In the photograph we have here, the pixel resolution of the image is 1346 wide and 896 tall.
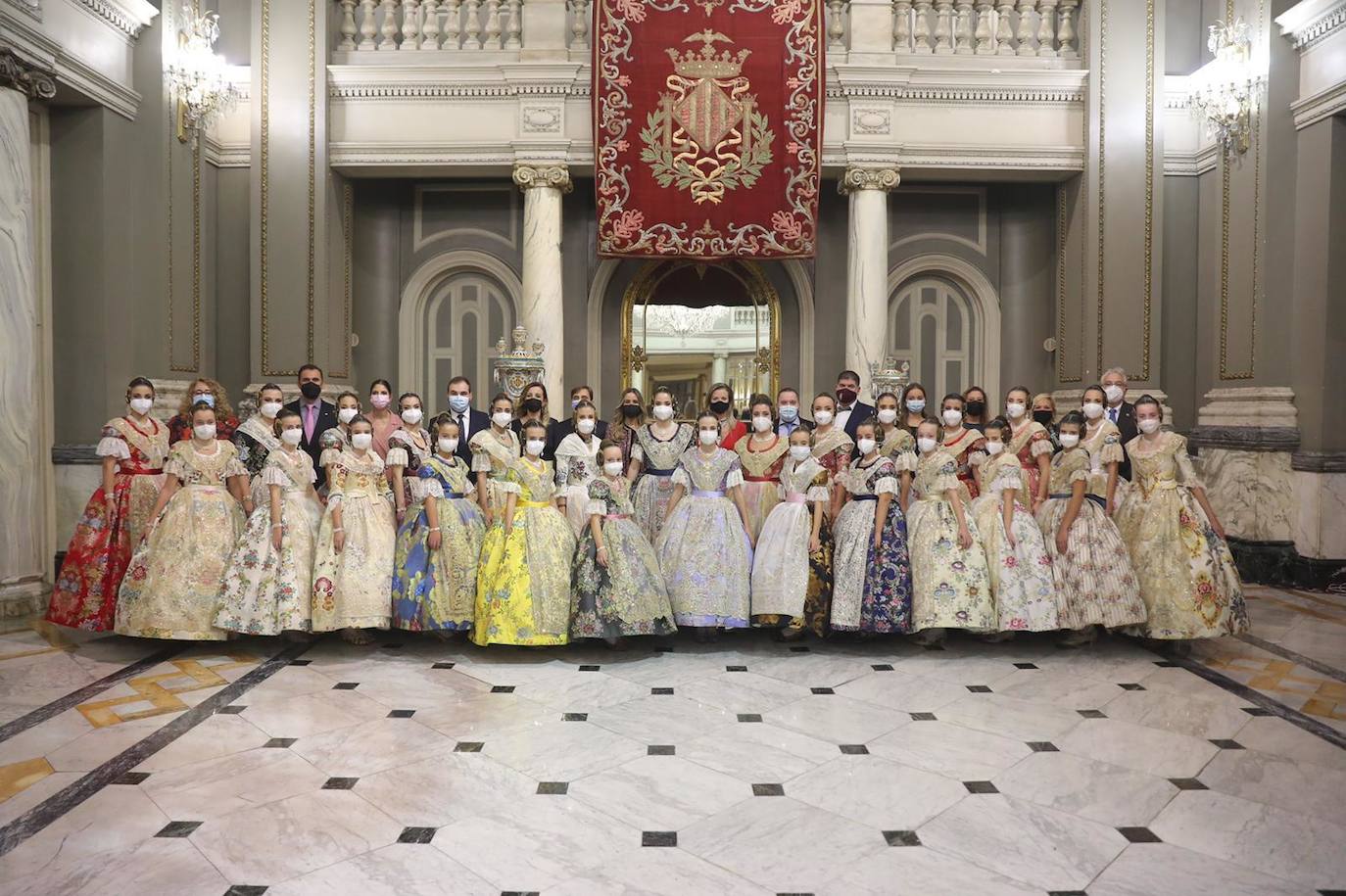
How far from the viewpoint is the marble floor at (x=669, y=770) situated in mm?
3068

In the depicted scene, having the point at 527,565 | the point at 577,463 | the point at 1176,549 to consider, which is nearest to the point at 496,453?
the point at 577,463

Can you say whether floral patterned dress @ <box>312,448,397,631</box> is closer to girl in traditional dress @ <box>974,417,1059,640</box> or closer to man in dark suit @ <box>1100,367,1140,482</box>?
girl in traditional dress @ <box>974,417,1059,640</box>

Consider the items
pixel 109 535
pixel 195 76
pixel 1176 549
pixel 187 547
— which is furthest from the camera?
pixel 195 76

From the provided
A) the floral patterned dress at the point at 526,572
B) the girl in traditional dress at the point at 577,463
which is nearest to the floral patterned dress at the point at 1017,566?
the girl in traditional dress at the point at 577,463

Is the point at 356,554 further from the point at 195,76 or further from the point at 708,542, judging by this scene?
the point at 195,76

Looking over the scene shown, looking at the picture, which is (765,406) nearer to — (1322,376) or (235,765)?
(235,765)

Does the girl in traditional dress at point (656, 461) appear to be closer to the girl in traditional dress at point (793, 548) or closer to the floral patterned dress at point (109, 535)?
the girl in traditional dress at point (793, 548)

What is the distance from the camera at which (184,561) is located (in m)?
5.44

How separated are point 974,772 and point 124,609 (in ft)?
15.6

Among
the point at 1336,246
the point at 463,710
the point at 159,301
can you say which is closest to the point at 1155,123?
A: the point at 1336,246

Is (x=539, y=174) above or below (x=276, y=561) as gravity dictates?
above

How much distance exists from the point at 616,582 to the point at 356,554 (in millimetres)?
1542

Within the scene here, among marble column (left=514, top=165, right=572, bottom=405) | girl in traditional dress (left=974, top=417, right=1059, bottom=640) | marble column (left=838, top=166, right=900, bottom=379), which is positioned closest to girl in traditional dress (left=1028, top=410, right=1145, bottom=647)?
girl in traditional dress (left=974, top=417, right=1059, bottom=640)

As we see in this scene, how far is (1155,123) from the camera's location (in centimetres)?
905
